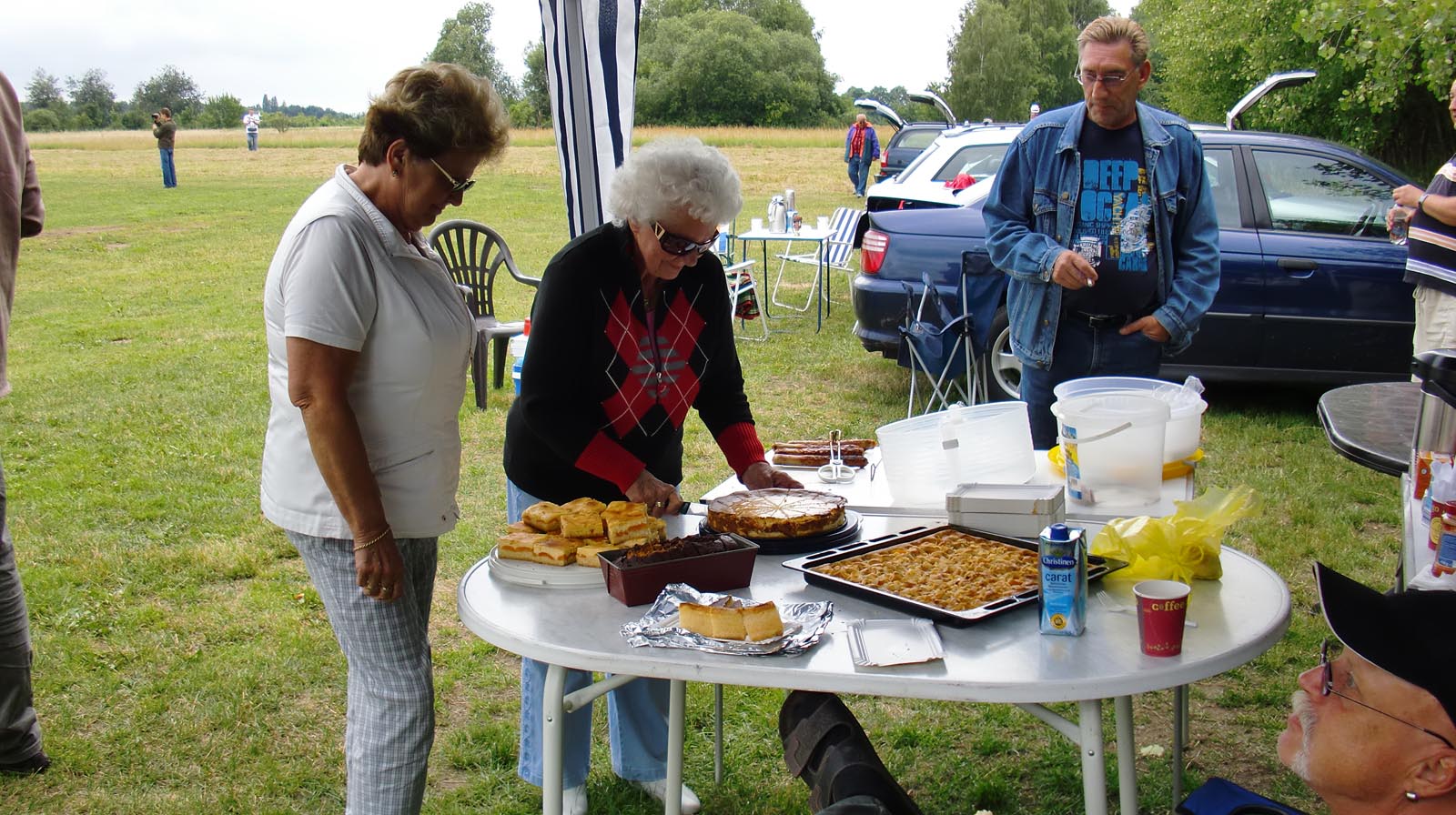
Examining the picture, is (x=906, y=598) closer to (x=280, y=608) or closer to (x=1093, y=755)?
(x=1093, y=755)

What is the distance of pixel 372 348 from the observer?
2127mm

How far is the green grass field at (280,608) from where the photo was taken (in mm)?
3162

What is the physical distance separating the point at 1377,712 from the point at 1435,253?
121 inches

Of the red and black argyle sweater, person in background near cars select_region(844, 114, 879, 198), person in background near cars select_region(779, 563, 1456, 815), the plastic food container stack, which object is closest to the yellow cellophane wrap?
person in background near cars select_region(779, 563, 1456, 815)

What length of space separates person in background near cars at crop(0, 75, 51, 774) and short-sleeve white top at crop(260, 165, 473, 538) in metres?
1.24

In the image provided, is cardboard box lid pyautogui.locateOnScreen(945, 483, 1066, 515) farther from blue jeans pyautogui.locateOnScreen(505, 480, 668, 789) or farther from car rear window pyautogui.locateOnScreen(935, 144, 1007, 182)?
car rear window pyautogui.locateOnScreen(935, 144, 1007, 182)

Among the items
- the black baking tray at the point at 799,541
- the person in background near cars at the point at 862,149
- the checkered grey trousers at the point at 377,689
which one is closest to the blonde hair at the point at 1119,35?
the black baking tray at the point at 799,541

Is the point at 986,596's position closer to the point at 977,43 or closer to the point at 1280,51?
the point at 1280,51

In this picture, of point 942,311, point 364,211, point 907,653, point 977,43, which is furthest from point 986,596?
point 977,43

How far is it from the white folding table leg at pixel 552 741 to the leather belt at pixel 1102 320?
7.35ft

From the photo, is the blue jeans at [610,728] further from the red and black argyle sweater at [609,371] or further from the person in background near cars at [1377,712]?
the person in background near cars at [1377,712]

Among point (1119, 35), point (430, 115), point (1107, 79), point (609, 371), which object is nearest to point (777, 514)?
point (609, 371)

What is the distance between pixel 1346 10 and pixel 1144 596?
8.17m

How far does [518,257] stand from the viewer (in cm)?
1376
